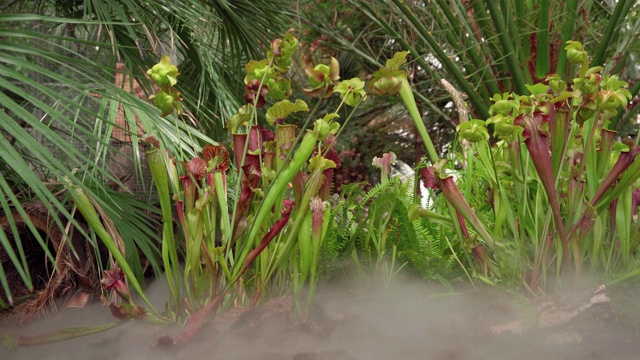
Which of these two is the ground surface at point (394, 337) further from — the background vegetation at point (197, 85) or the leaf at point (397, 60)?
the leaf at point (397, 60)

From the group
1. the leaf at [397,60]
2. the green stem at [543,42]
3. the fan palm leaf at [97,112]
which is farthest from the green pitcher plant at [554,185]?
the green stem at [543,42]

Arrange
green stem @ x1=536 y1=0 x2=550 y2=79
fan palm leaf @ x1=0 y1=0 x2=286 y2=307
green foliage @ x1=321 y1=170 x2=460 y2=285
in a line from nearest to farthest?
fan palm leaf @ x1=0 y1=0 x2=286 y2=307
green foliage @ x1=321 y1=170 x2=460 y2=285
green stem @ x1=536 y1=0 x2=550 y2=79

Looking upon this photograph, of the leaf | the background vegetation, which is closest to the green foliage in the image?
the background vegetation

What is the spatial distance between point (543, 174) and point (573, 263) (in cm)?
18

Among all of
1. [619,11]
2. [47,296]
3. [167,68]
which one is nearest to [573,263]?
[167,68]

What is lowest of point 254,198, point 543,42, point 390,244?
point 390,244

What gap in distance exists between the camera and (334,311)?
95 centimetres

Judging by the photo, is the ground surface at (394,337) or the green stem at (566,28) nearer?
the ground surface at (394,337)

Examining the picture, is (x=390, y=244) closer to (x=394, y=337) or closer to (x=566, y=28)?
(x=394, y=337)

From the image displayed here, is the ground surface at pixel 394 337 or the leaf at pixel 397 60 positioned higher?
the leaf at pixel 397 60

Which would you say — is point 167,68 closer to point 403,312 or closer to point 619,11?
point 403,312

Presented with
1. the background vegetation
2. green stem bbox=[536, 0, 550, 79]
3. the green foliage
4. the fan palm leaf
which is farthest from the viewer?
green stem bbox=[536, 0, 550, 79]

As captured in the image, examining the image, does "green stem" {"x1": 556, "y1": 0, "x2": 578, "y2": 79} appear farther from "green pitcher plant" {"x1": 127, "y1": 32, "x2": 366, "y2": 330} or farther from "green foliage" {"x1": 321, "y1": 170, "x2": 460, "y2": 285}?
"green pitcher plant" {"x1": 127, "y1": 32, "x2": 366, "y2": 330}

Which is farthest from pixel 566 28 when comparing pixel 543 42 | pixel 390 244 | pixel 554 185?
pixel 554 185
